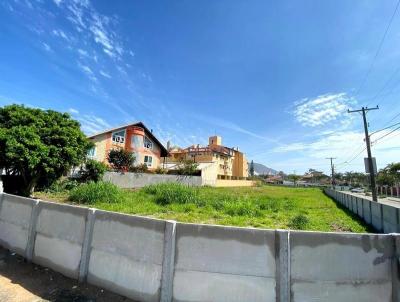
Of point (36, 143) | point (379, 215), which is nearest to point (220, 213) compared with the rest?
point (379, 215)

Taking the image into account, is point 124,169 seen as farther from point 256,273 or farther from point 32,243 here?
point 256,273

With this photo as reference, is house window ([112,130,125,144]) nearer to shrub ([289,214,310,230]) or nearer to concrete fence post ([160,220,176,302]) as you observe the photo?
shrub ([289,214,310,230])

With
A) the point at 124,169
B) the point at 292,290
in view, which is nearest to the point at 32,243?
the point at 292,290

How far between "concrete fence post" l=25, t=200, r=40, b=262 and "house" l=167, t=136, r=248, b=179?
40.4 m

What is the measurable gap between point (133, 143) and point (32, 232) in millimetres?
31934

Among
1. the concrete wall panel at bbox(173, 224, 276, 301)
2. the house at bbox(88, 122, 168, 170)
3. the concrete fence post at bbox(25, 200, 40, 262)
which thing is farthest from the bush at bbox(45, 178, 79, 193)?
the concrete wall panel at bbox(173, 224, 276, 301)

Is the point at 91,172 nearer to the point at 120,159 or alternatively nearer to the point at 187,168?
the point at 120,159

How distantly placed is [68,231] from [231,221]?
6.54 m

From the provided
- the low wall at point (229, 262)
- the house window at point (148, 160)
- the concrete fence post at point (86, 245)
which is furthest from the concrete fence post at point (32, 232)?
the house window at point (148, 160)

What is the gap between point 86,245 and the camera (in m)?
4.84

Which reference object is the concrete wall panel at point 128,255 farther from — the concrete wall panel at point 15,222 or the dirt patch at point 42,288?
the concrete wall panel at point 15,222

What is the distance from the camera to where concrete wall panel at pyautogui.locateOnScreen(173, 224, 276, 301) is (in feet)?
12.0

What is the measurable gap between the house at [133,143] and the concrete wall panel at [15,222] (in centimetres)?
2625

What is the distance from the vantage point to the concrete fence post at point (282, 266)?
357cm
